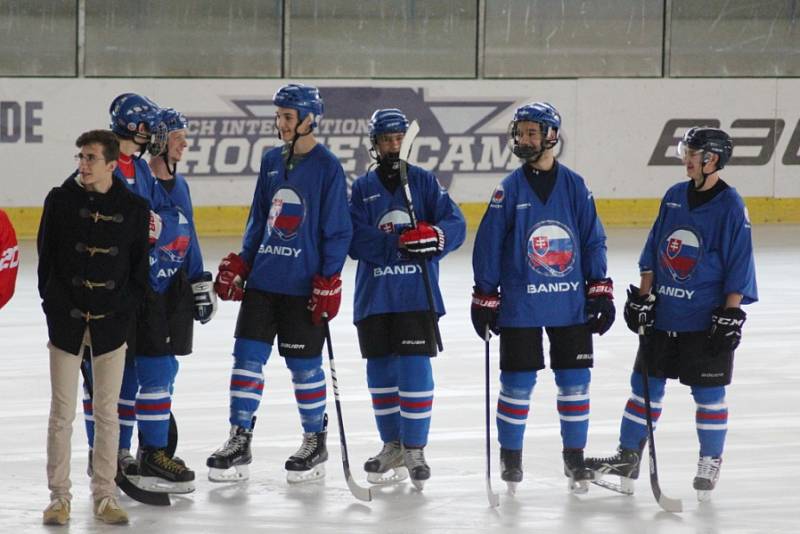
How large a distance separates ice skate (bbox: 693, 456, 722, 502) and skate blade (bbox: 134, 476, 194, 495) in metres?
1.65

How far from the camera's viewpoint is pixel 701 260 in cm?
507

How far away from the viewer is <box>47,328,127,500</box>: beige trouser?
4559 millimetres

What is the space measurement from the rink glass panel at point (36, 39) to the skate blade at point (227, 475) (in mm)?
7979

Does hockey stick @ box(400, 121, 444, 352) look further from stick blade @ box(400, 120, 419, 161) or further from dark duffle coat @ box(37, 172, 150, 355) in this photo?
dark duffle coat @ box(37, 172, 150, 355)

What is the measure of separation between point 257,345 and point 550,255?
1.05 metres

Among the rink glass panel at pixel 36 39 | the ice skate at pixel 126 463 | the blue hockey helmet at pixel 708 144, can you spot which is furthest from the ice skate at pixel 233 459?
the rink glass panel at pixel 36 39

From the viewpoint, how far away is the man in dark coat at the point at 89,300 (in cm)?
457

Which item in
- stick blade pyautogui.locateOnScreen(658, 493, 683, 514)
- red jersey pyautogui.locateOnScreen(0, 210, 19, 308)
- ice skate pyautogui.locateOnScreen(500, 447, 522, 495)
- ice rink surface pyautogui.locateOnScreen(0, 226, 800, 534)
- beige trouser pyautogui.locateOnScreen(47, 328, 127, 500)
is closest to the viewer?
red jersey pyautogui.locateOnScreen(0, 210, 19, 308)

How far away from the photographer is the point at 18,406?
21.1ft

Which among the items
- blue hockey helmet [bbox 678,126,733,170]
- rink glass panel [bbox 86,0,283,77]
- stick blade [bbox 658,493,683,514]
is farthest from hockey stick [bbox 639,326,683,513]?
rink glass panel [bbox 86,0,283,77]

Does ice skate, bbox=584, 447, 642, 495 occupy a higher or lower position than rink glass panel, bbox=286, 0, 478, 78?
lower

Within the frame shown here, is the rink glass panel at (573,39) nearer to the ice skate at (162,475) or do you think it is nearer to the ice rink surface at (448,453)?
the ice rink surface at (448,453)

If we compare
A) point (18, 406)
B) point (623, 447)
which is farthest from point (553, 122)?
point (18, 406)

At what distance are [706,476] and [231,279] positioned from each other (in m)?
1.72
